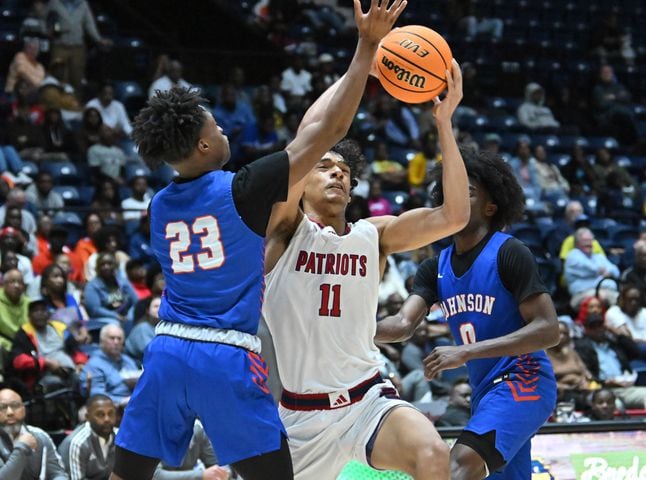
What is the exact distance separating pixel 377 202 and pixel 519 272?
8.15 metres

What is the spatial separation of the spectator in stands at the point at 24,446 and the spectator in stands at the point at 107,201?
4.39 m

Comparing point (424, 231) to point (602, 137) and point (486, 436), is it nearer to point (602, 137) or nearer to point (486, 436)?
point (486, 436)

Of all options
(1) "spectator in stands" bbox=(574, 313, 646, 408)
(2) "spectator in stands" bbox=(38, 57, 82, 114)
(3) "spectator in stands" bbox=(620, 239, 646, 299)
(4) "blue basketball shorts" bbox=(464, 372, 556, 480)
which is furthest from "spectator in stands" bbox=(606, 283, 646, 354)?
(4) "blue basketball shorts" bbox=(464, 372, 556, 480)

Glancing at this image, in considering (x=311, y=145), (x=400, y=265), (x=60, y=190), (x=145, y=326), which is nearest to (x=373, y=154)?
(x=400, y=265)

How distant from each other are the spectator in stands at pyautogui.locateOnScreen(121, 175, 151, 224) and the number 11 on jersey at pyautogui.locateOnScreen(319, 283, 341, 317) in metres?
7.38

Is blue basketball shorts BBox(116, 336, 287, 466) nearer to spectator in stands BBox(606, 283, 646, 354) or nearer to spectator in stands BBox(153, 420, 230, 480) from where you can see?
spectator in stands BBox(153, 420, 230, 480)

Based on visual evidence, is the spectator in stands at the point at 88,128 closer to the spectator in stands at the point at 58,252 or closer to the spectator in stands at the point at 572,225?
the spectator in stands at the point at 58,252

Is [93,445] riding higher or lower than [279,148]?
lower

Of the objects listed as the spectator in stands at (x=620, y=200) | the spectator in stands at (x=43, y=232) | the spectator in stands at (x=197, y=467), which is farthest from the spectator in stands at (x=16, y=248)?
the spectator in stands at (x=620, y=200)

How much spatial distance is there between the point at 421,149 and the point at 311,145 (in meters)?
11.1

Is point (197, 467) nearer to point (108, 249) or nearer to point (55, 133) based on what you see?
point (108, 249)

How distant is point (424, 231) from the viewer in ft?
17.1

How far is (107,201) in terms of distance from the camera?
1255cm

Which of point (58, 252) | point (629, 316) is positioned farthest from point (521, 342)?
point (629, 316)
